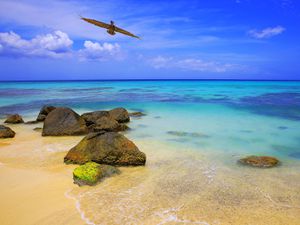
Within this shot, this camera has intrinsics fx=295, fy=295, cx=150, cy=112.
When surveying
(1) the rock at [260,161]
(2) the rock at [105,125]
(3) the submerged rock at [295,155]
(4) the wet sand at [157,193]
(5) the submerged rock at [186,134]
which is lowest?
(4) the wet sand at [157,193]

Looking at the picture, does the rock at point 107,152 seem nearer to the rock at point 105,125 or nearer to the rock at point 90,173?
the rock at point 90,173

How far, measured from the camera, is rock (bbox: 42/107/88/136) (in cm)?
1163

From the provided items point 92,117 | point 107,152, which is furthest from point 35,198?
point 92,117

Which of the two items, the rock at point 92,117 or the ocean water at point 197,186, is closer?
the ocean water at point 197,186

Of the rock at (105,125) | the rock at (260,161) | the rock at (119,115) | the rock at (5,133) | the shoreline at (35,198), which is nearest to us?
the shoreline at (35,198)

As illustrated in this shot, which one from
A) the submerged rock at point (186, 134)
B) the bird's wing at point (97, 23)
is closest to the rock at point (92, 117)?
the submerged rock at point (186, 134)

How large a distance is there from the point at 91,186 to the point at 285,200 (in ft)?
13.2

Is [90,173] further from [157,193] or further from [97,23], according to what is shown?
[97,23]

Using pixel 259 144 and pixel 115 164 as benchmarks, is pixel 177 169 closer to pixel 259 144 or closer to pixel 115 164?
pixel 115 164

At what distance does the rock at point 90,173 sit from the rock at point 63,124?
5041mm

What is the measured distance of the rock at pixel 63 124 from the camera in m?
11.6

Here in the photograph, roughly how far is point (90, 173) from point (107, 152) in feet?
3.73

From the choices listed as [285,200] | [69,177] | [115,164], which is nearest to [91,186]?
[69,177]

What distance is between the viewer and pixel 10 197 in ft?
19.2
